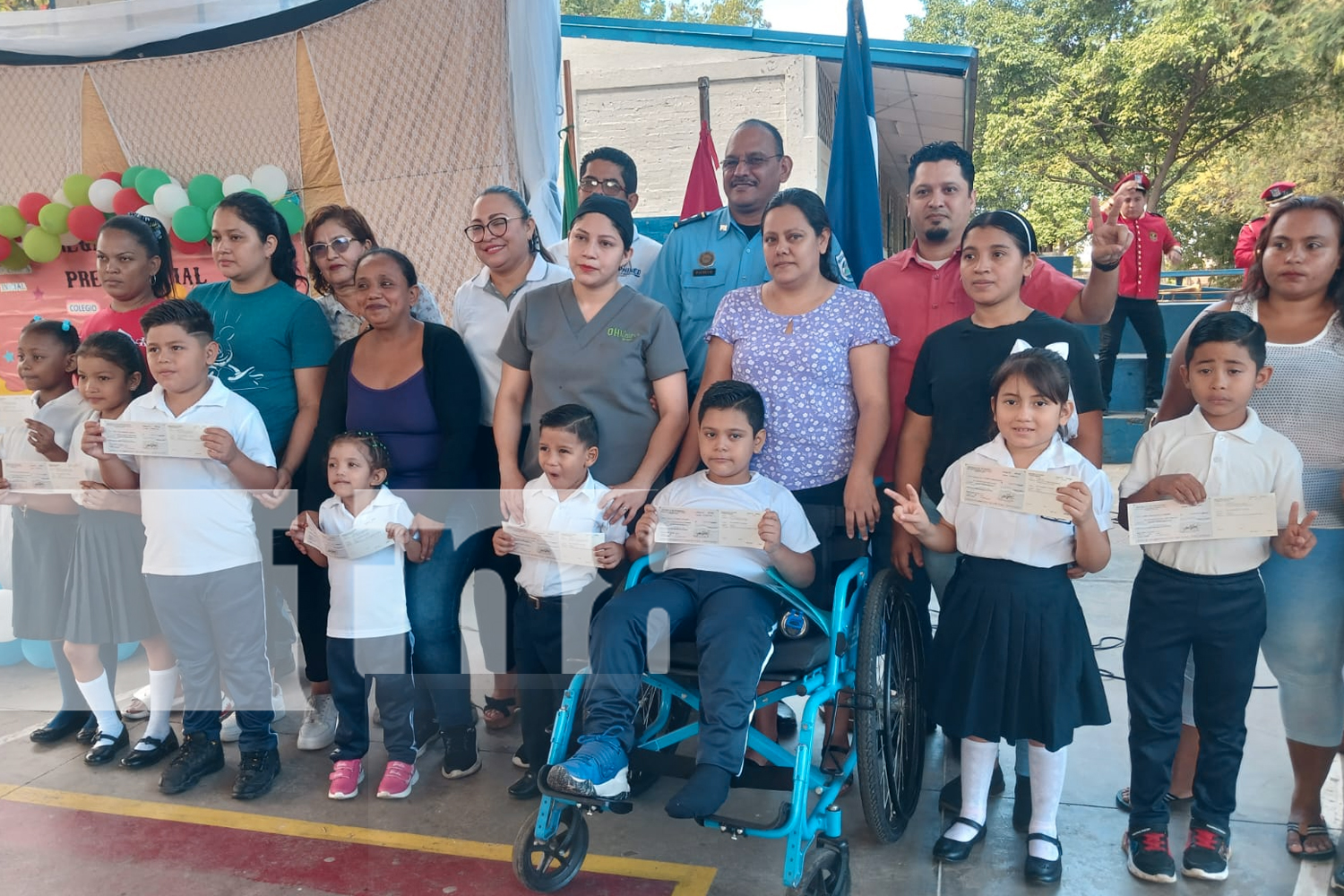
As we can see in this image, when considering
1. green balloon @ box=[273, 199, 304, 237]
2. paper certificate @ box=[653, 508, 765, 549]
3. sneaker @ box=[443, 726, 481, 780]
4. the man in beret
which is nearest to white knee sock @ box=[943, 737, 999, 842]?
paper certificate @ box=[653, 508, 765, 549]

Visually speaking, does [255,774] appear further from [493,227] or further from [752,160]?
[752,160]

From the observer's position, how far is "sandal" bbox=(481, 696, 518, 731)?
129 inches

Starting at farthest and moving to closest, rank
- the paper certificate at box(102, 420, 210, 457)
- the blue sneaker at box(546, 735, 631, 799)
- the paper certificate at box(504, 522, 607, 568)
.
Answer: the paper certificate at box(102, 420, 210, 457)
the paper certificate at box(504, 522, 607, 568)
the blue sneaker at box(546, 735, 631, 799)

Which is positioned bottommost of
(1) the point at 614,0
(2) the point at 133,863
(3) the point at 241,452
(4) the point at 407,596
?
(2) the point at 133,863

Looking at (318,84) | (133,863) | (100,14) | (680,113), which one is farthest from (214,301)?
(680,113)

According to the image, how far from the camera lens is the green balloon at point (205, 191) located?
5.32 m

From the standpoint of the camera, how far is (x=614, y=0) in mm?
35875

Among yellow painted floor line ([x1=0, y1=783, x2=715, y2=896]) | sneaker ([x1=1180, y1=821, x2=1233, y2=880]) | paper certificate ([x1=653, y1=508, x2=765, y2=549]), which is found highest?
paper certificate ([x1=653, y1=508, x2=765, y2=549])

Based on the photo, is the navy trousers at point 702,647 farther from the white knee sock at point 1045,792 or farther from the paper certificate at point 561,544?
the white knee sock at point 1045,792

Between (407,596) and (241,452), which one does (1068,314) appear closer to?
(407,596)

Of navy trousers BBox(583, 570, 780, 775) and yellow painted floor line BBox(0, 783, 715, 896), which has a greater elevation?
navy trousers BBox(583, 570, 780, 775)

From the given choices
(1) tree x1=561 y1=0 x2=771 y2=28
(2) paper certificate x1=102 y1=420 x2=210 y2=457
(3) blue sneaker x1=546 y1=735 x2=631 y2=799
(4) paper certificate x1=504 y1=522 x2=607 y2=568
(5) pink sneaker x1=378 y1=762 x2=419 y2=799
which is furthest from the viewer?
(1) tree x1=561 y1=0 x2=771 y2=28

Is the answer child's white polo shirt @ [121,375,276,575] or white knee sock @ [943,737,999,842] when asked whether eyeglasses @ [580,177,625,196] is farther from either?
white knee sock @ [943,737,999,842]

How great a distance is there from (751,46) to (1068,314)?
7847 mm
